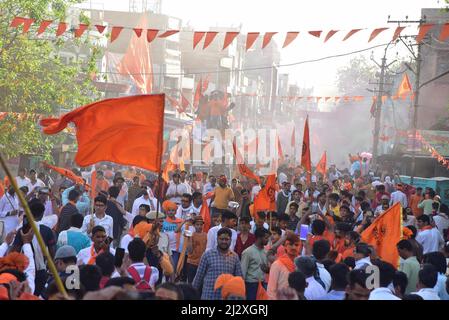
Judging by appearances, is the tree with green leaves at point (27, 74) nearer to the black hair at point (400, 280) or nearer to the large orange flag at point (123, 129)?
the large orange flag at point (123, 129)

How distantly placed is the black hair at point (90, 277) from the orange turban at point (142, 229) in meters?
2.90

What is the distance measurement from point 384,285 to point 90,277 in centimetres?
247

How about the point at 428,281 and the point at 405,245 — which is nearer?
the point at 428,281

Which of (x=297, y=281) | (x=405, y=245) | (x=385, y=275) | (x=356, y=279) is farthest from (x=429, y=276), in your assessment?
(x=405, y=245)

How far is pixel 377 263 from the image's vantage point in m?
7.94

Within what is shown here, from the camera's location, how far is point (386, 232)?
991cm

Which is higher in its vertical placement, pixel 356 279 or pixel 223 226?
pixel 356 279

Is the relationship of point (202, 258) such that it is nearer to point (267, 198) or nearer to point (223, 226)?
point (223, 226)

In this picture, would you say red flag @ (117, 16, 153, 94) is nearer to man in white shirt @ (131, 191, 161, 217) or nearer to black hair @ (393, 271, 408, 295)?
man in white shirt @ (131, 191, 161, 217)

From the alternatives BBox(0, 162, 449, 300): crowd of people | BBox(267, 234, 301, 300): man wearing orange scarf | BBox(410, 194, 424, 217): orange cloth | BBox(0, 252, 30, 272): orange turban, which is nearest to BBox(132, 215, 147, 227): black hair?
BBox(0, 162, 449, 300): crowd of people

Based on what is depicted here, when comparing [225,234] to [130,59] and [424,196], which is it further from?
[130,59]

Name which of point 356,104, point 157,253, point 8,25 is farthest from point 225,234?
point 356,104

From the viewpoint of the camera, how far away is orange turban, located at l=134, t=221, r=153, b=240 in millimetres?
9844

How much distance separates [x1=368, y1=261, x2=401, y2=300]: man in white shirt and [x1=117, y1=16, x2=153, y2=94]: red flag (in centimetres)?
3368
